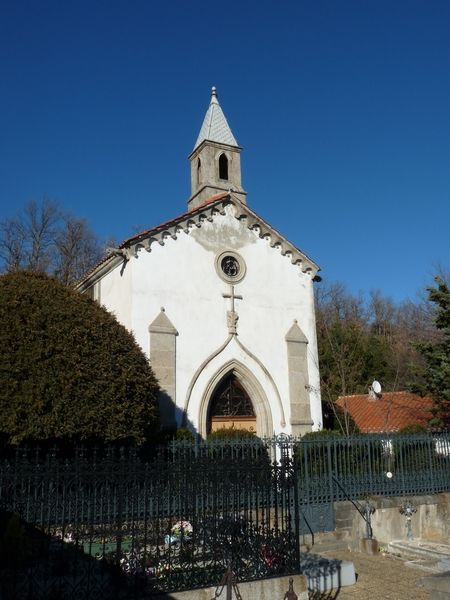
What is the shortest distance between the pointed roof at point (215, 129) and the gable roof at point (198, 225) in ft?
11.9

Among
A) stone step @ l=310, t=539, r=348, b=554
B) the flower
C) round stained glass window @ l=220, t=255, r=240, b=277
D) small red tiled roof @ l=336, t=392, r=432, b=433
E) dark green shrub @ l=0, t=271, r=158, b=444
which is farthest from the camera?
small red tiled roof @ l=336, t=392, r=432, b=433

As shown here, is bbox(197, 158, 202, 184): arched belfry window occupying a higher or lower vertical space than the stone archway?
higher

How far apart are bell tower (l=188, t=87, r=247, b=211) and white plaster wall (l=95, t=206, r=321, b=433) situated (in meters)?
2.47

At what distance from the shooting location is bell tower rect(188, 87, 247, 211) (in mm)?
21344

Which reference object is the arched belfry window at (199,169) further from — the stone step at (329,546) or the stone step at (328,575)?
the stone step at (328,575)

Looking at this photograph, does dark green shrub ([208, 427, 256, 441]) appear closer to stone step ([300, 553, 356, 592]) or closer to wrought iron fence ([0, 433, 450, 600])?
stone step ([300, 553, 356, 592])

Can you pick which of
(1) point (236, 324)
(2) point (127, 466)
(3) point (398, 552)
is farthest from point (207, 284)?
(2) point (127, 466)

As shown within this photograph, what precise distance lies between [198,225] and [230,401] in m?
5.60

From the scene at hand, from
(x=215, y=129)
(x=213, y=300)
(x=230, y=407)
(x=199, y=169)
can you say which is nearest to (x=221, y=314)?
(x=213, y=300)

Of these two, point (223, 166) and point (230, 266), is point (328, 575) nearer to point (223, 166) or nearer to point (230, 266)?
point (230, 266)

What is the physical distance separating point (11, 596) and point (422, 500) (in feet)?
32.5

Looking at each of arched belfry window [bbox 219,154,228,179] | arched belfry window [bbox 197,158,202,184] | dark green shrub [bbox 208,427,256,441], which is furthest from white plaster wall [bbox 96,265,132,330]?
arched belfry window [bbox 219,154,228,179]

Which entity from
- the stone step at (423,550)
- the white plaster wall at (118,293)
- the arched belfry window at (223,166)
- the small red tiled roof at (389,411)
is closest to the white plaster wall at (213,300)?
the white plaster wall at (118,293)

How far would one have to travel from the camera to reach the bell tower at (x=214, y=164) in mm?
21344
